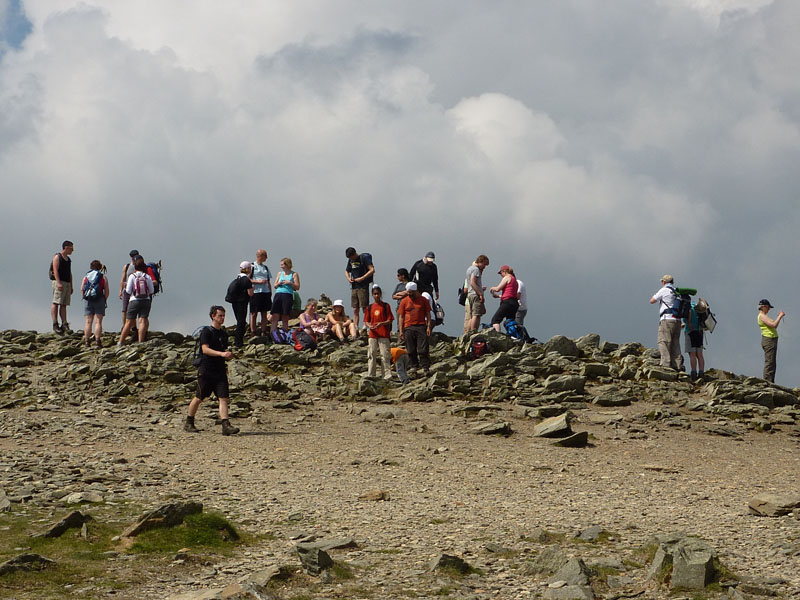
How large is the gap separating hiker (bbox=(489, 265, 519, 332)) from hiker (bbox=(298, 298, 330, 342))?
6.06 metres

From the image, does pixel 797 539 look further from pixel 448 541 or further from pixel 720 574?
pixel 448 541

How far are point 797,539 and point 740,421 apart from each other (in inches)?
515

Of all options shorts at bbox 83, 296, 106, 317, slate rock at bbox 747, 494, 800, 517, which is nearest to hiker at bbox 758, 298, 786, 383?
slate rock at bbox 747, 494, 800, 517

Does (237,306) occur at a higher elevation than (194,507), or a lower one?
higher

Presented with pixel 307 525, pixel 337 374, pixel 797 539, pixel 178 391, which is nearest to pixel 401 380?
pixel 337 374

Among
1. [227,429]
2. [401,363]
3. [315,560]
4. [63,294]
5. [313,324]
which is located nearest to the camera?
[315,560]

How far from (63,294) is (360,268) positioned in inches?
441

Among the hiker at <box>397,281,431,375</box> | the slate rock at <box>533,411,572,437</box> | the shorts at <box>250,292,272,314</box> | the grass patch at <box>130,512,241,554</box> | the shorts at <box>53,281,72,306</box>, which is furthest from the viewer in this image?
the shorts at <box>53,281,72,306</box>

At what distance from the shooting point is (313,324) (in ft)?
102

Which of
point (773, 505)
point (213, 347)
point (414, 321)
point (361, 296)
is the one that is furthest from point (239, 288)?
point (773, 505)

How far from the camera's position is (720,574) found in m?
9.39

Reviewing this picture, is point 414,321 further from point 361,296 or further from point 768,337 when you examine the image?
point 768,337

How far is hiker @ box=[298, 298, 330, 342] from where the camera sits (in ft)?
101

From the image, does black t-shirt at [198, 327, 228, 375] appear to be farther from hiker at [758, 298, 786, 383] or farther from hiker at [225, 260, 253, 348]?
hiker at [758, 298, 786, 383]
